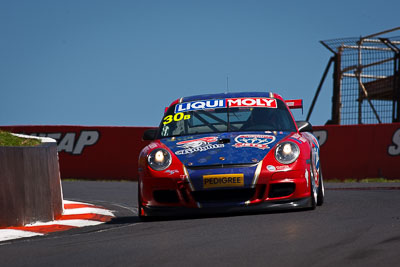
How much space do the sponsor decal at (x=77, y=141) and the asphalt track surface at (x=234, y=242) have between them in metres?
10.7

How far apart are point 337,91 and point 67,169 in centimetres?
634

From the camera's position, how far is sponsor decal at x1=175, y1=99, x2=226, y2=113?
28.5 feet

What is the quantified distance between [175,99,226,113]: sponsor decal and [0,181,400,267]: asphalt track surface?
152 centimetres

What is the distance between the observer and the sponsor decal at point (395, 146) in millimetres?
15766

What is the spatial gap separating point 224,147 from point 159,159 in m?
0.60

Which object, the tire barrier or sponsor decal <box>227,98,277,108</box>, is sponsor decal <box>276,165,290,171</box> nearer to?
sponsor decal <box>227,98,277,108</box>

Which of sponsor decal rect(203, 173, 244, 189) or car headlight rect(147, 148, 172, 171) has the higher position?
car headlight rect(147, 148, 172, 171)

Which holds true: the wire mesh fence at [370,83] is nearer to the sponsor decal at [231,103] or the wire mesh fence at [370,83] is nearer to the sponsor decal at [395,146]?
the sponsor decal at [395,146]

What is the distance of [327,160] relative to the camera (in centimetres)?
1647

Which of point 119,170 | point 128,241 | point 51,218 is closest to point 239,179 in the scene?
point 128,241

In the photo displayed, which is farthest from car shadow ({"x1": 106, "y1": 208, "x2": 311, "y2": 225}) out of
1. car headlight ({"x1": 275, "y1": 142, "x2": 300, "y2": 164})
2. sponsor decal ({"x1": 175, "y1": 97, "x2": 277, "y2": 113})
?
sponsor decal ({"x1": 175, "y1": 97, "x2": 277, "y2": 113})

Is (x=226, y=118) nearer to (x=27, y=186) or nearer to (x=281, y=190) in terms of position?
(x=281, y=190)

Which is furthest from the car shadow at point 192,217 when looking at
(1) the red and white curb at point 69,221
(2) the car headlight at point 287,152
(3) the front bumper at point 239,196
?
(2) the car headlight at point 287,152

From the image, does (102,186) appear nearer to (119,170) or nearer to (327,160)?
(119,170)
